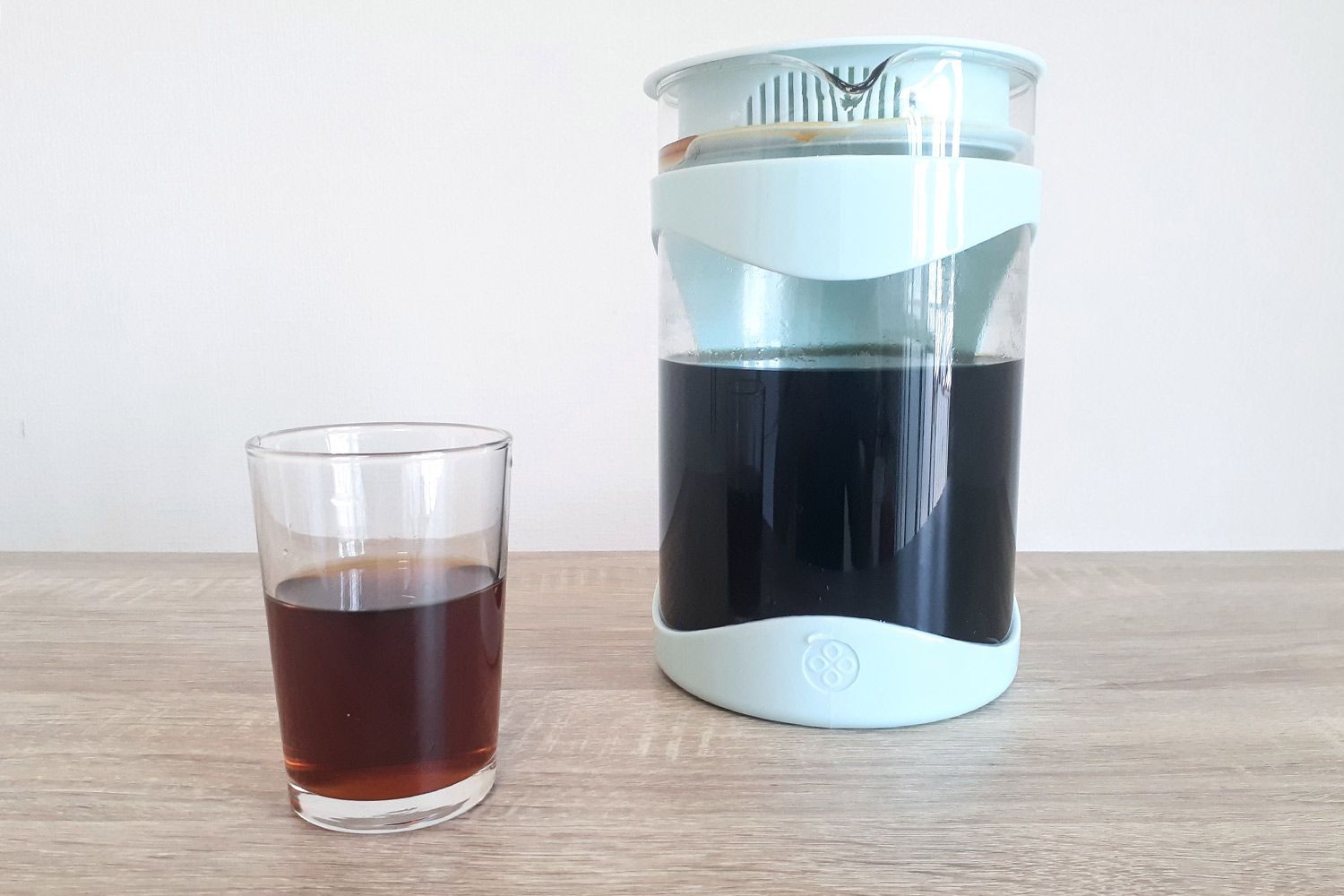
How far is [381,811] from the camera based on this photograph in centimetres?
38

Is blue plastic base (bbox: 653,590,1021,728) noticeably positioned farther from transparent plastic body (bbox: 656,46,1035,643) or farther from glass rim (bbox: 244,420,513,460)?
glass rim (bbox: 244,420,513,460)

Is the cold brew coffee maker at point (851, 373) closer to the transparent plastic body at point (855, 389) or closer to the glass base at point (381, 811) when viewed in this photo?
the transparent plastic body at point (855, 389)

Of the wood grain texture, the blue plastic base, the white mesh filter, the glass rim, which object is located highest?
the white mesh filter

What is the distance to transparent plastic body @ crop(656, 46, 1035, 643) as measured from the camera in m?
0.46

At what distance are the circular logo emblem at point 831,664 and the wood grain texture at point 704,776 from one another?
0.08 feet

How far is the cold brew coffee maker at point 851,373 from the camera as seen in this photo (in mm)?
449

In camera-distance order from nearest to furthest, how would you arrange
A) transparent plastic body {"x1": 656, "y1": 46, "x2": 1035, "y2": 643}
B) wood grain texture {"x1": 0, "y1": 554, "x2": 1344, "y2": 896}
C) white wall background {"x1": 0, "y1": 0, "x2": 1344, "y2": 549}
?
wood grain texture {"x1": 0, "y1": 554, "x2": 1344, "y2": 896}
transparent plastic body {"x1": 656, "y1": 46, "x2": 1035, "y2": 643}
white wall background {"x1": 0, "y1": 0, "x2": 1344, "y2": 549}

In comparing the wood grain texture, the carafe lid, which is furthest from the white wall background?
the carafe lid

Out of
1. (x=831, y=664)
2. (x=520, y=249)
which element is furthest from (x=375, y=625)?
(x=520, y=249)

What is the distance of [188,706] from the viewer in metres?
0.50

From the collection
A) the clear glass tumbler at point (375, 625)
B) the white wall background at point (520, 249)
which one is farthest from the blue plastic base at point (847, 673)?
the white wall background at point (520, 249)

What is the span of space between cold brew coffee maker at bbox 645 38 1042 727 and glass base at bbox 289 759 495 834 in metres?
0.16

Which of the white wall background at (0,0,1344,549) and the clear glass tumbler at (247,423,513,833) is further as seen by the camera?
the white wall background at (0,0,1344,549)

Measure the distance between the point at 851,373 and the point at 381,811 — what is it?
269 mm
